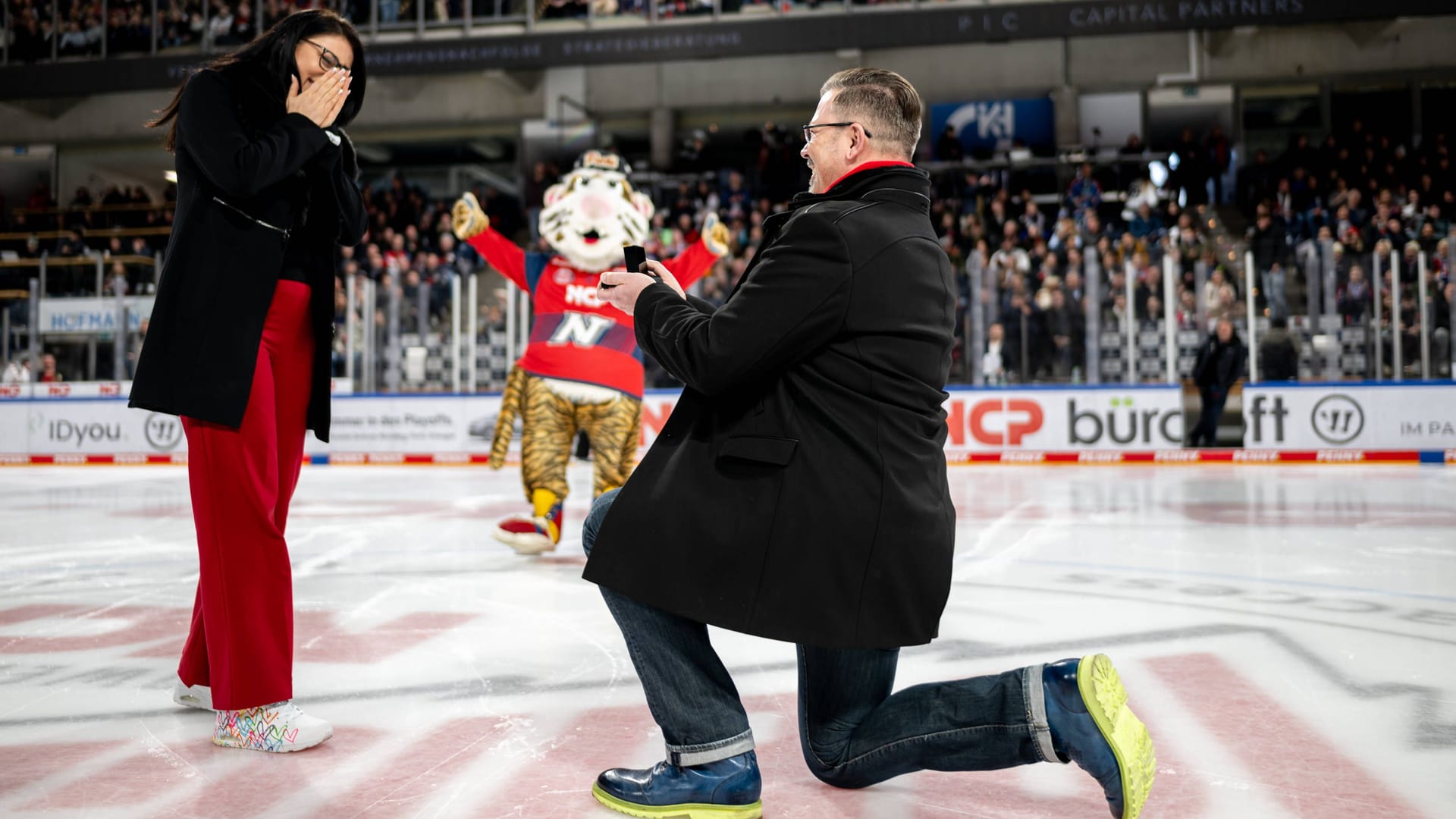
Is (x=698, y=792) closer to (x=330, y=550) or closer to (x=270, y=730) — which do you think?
(x=270, y=730)

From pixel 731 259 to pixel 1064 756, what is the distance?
1421 cm

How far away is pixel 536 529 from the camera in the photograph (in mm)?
5184

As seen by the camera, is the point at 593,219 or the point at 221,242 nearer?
the point at 221,242

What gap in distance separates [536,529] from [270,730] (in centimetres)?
286

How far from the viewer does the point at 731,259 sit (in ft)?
51.6

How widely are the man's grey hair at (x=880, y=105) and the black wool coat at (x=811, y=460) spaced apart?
→ 103 millimetres

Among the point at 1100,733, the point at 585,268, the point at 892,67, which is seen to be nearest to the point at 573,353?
the point at 585,268

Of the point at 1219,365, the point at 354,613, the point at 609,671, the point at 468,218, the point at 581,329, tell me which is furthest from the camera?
the point at 1219,365

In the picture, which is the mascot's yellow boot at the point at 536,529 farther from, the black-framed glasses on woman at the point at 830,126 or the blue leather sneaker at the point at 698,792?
the black-framed glasses on woman at the point at 830,126

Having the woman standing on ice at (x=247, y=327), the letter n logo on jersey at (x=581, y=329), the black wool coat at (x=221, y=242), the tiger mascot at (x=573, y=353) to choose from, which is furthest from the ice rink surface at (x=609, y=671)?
the letter n logo on jersey at (x=581, y=329)

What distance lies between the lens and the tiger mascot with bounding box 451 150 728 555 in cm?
525

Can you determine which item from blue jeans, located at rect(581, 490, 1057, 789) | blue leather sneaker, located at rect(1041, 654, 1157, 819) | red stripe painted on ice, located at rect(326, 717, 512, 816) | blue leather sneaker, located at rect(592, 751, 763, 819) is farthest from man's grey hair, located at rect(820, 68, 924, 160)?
red stripe painted on ice, located at rect(326, 717, 512, 816)

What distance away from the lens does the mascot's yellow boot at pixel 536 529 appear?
16.9 ft

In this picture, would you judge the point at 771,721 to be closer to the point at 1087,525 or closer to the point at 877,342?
the point at 877,342
